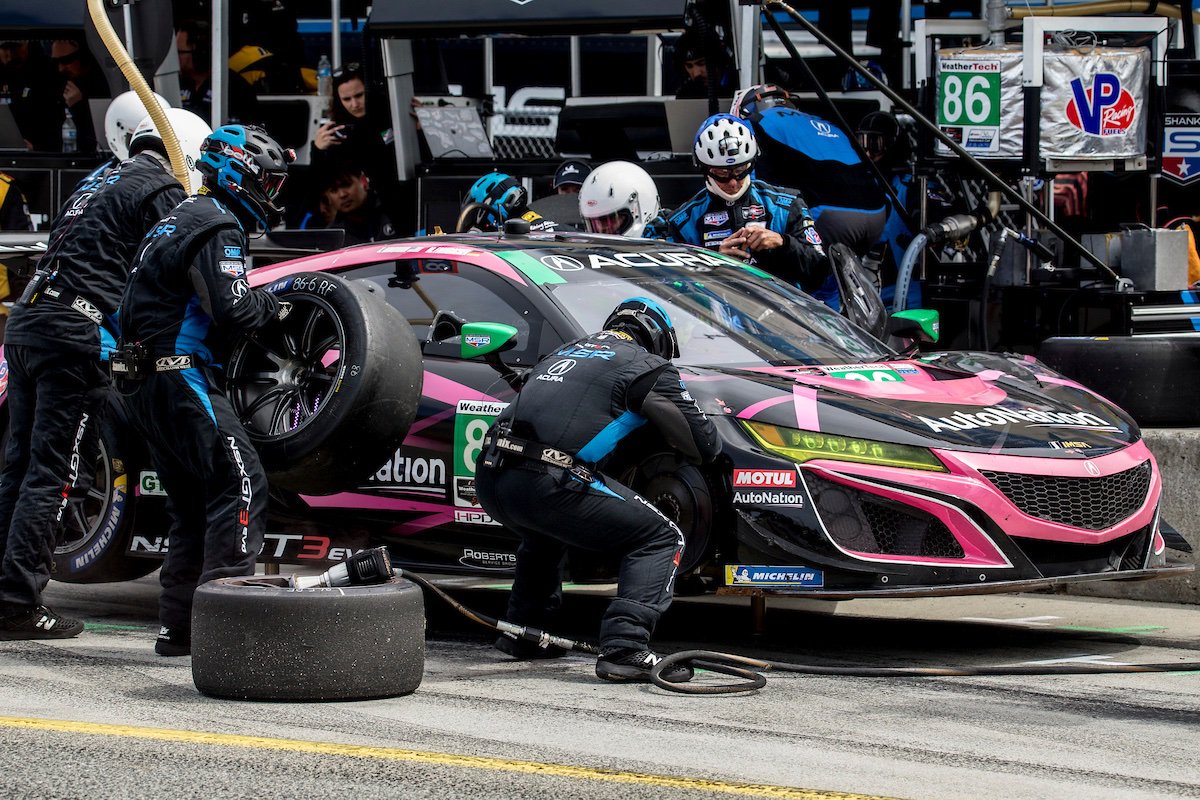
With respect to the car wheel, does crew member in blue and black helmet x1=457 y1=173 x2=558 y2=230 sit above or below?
above

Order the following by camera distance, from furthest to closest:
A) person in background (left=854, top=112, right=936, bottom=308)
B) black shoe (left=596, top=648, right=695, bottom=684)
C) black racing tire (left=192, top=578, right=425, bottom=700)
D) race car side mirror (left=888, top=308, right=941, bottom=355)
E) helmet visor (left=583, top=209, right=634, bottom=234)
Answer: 1. person in background (left=854, top=112, right=936, bottom=308)
2. helmet visor (left=583, top=209, right=634, bottom=234)
3. race car side mirror (left=888, top=308, right=941, bottom=355)
4. black shoe (left=596, top=648, right=695, bottom=684)
5. black racing tire (left=192, top=578, right=425, bottom=700)

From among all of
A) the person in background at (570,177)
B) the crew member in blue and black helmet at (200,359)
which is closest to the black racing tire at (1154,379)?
the person in background at (570,177)

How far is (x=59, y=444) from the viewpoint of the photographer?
726cm

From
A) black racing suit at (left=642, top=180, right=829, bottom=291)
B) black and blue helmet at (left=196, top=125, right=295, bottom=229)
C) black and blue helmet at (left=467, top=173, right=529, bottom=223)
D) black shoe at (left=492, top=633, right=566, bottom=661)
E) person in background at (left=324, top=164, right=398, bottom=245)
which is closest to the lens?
black shoe at (left=492, top=633, right=566, bottom=661)

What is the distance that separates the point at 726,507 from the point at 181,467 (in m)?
2.07

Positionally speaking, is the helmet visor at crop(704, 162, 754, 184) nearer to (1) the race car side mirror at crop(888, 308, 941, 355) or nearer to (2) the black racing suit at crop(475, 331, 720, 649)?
(1) the race car side mirror at crop(888, 308, 941, 355)

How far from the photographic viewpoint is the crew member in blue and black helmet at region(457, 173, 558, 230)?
10578mm

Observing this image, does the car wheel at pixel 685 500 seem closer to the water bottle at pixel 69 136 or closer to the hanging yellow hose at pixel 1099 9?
the hanging yellow hose at pixel 1099 9

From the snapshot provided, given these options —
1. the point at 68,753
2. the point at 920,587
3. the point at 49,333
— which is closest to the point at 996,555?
the point at 920,587

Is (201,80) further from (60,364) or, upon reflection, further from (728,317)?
(728,317)

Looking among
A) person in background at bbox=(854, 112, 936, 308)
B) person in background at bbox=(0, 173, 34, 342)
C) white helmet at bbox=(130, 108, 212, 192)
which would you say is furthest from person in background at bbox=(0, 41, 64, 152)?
white helmet at bbox=(130, 108, 212, 192)

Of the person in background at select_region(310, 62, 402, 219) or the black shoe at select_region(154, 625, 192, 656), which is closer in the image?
the black shoe at select_region(154, 625, 192, 656)

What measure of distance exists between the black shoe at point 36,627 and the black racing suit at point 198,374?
23.6 inches

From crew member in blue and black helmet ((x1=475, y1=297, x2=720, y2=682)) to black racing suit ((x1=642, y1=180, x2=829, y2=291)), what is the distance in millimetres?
3165
